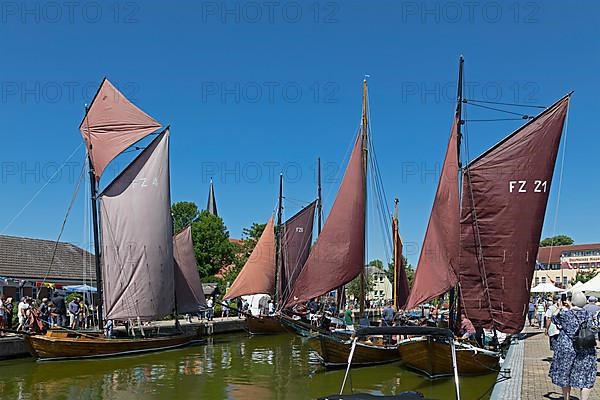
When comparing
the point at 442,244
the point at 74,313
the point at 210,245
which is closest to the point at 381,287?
the point at 210,245

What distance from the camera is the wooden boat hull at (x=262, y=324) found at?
3662 cm

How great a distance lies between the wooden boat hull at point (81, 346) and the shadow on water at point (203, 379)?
1.05ft

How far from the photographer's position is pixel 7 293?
35469mm

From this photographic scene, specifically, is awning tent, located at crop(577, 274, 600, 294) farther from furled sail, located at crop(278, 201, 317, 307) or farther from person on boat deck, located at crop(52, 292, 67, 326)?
person on boat deck, located at crop(52, 292, 67, 326)

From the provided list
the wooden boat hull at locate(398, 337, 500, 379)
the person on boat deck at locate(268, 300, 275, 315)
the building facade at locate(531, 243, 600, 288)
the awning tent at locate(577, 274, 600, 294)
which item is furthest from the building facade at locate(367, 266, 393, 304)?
the wooden boat hull at locate(398, 337, 500, 379)

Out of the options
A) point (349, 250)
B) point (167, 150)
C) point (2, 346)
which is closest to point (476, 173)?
point (349, 250)

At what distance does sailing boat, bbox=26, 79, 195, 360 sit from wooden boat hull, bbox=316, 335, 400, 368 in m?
8.83

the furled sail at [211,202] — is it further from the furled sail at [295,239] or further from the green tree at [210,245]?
the furled sail at [295,239]

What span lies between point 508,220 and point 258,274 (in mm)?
23746

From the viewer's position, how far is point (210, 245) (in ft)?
219

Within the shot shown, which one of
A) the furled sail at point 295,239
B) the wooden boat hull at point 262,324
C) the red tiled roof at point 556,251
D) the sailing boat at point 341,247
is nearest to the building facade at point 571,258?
the red tiled roof at point 556,251

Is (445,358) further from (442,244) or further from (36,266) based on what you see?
(36,266)

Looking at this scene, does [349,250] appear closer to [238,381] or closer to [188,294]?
[238,381]

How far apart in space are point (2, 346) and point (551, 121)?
19660mm
